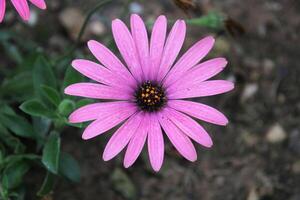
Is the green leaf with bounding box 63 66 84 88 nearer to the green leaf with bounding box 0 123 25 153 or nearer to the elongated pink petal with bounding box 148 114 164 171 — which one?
the green leaf with bounding box 0 123 25 153

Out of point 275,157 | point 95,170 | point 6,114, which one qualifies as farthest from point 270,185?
point 6,114

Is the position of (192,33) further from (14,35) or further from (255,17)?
(14,35)

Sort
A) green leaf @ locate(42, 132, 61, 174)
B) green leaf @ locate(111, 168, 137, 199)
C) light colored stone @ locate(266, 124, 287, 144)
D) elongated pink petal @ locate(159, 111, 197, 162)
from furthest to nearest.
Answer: light colored stone @ locate(266, 124, 287, 144), green leaf @ locate(111, 168, 137, 199), green leaf @ locate(42, 132, 61, 174), elongated pink petal @ locate(159, 111, 197, 162)

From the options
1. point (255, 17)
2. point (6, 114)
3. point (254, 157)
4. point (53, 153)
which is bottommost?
point (53, 153)

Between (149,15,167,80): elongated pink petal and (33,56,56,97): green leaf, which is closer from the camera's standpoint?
(149,15,167,80): elongated pink petal

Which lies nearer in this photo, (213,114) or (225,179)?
(213,114)

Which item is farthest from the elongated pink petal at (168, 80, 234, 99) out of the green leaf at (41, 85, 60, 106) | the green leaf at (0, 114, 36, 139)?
the green leaf at (0, 114, 36, 139)

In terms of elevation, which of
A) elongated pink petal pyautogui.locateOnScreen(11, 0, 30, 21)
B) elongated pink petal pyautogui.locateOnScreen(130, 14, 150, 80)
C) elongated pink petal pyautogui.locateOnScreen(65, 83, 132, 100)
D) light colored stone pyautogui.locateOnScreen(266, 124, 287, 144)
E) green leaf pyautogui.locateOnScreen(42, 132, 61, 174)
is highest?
light colored stone pyautogui.locateOnScreen(266, 124, 287, 144)

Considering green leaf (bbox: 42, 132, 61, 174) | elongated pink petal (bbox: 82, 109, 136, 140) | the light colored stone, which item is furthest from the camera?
the light colored stone

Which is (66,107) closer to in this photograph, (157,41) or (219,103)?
(157,41)
